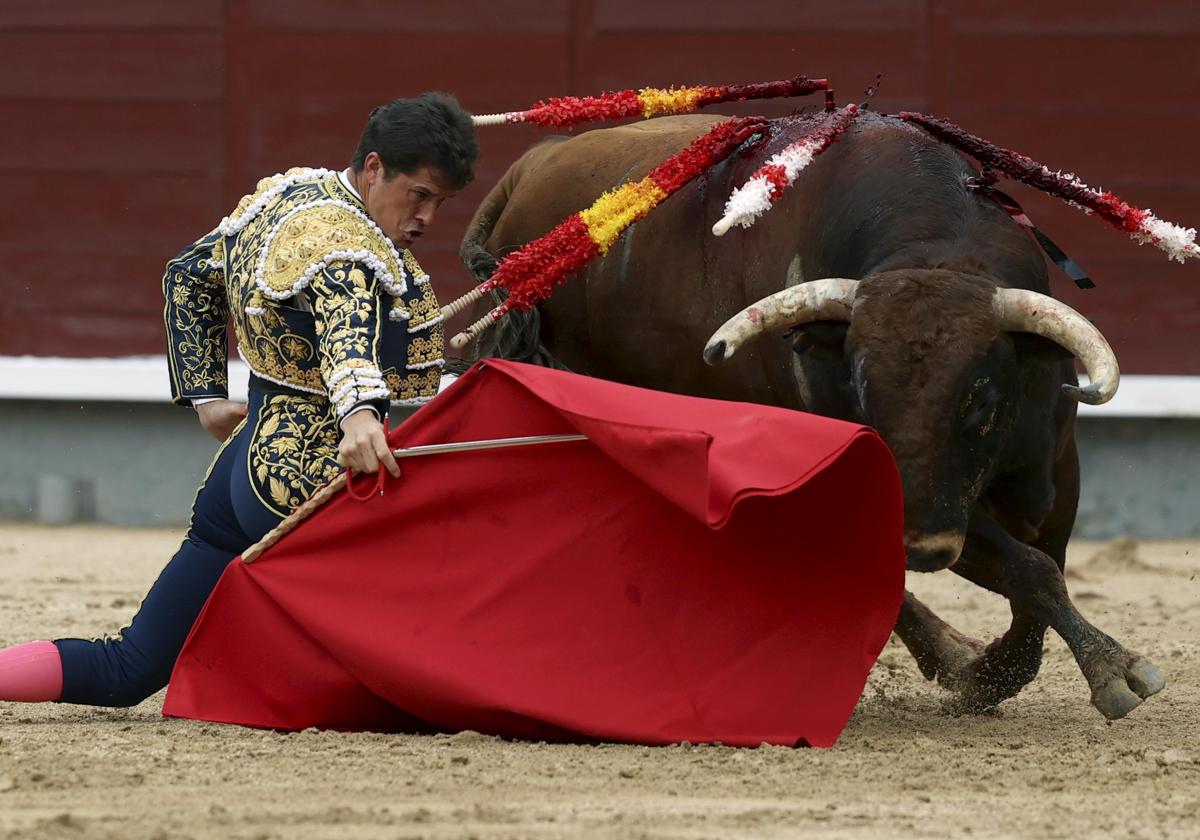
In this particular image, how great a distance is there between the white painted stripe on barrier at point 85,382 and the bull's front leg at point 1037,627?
3.81m

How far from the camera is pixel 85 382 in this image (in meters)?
7.46

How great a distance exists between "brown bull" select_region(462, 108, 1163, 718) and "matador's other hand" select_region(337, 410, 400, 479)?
2.38 ft

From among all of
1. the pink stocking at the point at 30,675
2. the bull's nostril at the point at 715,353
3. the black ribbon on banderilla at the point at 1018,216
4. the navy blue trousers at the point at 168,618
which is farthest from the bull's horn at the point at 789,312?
the pink stocking at the point at 30,675

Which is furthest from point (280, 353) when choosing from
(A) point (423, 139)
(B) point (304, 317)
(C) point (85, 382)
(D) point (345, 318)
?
(C) point (85, 382)

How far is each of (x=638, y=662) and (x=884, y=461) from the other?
528mm

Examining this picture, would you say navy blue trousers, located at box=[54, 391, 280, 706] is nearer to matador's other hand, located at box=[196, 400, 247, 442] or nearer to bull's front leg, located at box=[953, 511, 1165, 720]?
matador's other hand, located at box=[196, 400, 247, 442]

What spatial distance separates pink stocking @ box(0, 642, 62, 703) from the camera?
3.37 meters

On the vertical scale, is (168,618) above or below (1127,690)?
above

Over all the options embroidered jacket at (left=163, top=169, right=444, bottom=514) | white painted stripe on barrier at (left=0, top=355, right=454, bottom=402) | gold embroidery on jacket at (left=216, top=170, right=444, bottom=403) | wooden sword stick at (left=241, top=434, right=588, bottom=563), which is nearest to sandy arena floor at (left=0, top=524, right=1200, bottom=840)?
wooden sword stick at (left=241, top=434, right=588, bottom=563)

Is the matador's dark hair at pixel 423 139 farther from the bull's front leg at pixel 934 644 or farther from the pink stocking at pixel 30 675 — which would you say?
the bull's front leg at pixel 934 644

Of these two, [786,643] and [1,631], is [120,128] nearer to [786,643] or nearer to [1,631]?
[1,631]

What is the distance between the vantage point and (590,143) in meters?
4.95

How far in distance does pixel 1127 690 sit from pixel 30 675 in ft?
6.40

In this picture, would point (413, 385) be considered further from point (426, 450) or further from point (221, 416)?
point (221, 416)
